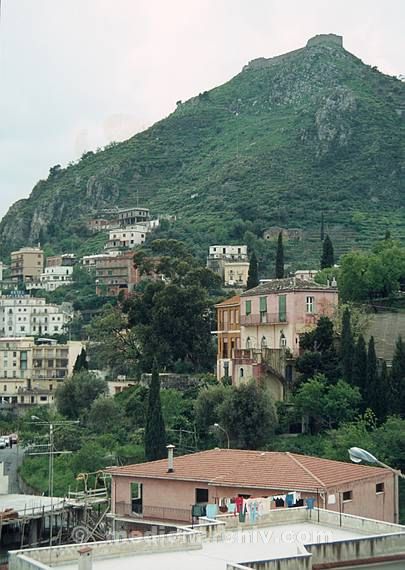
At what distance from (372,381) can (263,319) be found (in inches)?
333

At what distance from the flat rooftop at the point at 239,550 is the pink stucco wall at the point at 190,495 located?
34.4ft

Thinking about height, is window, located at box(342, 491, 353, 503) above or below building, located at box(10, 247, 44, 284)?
below

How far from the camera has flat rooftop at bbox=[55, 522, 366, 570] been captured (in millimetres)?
20141

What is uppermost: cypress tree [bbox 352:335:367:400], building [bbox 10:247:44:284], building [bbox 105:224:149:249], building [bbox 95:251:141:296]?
building [bbox 105:224:149:249]

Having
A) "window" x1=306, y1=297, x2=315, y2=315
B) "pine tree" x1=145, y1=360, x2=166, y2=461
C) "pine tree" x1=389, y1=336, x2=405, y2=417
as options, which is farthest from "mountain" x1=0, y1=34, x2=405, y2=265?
"pine tree" x1=145, y1=360, x2=166, y2=461

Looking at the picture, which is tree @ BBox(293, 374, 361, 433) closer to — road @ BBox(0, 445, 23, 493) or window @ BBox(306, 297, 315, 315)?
window @ BBox(306, 297, 315, 315)

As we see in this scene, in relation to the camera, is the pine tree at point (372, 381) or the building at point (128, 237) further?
the building at point (128, 237)

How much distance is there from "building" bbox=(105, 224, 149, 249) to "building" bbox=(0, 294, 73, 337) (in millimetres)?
15850

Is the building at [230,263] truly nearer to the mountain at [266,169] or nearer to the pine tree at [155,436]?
the mountain at [266,169]

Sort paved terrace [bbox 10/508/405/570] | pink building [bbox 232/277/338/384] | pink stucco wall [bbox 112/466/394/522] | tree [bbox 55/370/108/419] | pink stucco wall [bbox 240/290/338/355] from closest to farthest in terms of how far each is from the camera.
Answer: paved terrace [bbox 10/508/405/570] → pink stucco wall [bbox 112/466/394/522] → pink building [bbox 232/277/338/384] → pink stucco wall [bbox 240/290/338/355] → tree [bbox 55/370/108/419]

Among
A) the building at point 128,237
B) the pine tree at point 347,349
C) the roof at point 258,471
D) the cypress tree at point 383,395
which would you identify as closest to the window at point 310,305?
the pine tree at point 347,349

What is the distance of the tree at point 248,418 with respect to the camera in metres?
53.3

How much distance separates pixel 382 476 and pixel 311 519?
12.4m

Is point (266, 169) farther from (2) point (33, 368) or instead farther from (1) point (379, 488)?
(1) point (379, 488)
